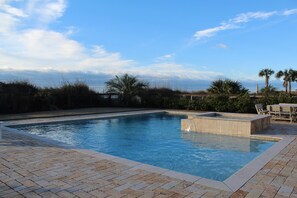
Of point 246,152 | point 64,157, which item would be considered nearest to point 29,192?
point 64,157

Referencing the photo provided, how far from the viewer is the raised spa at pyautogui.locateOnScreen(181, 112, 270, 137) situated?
919 centimetres

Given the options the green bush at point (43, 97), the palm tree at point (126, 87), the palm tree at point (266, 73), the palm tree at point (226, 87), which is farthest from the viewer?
the palm tree at point (266, 73)

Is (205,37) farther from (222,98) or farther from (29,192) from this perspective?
(29,192)

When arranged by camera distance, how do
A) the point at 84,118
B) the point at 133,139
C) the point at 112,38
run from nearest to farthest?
the point at 133,139 → the point at 84,118 → the point at 112,38

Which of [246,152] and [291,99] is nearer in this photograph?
[246,152]

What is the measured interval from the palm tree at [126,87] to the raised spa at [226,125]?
9.54 m

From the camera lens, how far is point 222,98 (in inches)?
642

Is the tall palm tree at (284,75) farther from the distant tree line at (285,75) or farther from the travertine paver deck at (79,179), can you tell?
the travertine paver deck at (79,179)

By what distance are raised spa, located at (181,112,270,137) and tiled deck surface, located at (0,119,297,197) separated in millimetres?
3214

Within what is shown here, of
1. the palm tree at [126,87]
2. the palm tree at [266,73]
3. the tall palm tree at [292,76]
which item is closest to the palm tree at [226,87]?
the palm tree at [126,87]

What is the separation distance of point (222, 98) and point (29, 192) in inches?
544

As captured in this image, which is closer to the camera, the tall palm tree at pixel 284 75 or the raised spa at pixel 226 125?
the raised spa at pixel 226 125

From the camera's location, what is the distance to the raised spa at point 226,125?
9188 mm

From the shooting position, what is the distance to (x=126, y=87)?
19953 millimetres
